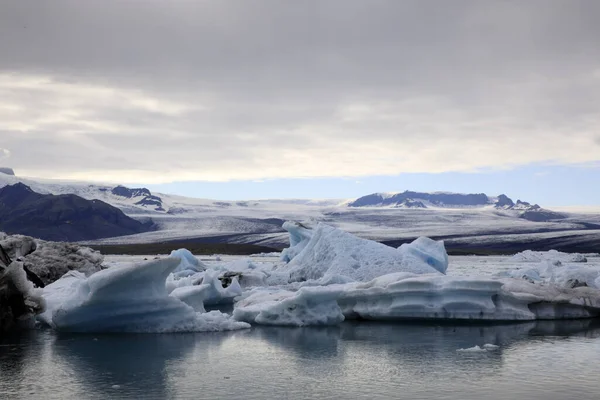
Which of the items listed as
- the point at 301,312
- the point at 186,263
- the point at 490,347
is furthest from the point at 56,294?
the point at 186,263

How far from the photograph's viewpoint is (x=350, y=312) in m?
15.2

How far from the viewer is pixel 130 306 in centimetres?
1261

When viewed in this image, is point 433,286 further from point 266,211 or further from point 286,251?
point 266,211

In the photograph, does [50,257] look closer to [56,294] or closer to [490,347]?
[56,294]

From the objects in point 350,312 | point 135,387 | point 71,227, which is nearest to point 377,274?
point 350,312

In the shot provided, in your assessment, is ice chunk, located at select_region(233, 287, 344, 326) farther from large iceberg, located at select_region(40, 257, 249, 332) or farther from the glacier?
large iceberg, located at select_region(40, 257, 249, 332)

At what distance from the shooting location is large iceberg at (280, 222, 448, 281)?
19266 mm

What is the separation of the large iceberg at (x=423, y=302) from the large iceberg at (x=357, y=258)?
411 centimetres

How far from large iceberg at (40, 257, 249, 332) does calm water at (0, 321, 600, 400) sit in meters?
0.36

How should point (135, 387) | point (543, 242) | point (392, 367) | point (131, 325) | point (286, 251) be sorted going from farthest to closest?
1. point (543, 242)
2. point (286, 251)
3. point (131, 325)
4. point (392, 367)
5. point (135, 387)

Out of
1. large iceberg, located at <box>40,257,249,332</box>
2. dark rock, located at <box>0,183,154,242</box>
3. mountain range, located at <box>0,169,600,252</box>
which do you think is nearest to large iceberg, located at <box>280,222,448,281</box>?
large iceberg, located at <box>40,257,249,332</box>

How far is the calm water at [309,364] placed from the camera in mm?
8273

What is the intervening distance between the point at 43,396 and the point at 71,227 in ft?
369

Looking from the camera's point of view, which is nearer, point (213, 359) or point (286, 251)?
point (213, 359)
